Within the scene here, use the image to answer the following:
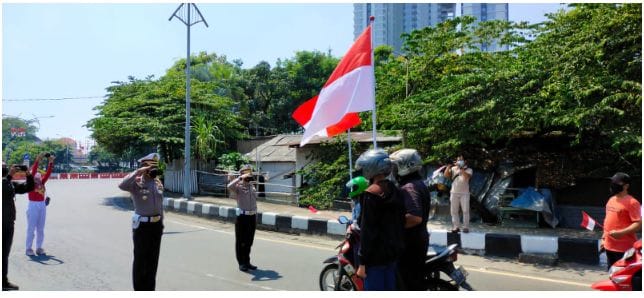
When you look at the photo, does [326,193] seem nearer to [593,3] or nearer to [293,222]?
[293,222]

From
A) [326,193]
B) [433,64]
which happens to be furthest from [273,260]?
[433,64]

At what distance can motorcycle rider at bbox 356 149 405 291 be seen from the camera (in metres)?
3.84

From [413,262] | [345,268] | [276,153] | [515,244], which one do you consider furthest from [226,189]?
[413,262]

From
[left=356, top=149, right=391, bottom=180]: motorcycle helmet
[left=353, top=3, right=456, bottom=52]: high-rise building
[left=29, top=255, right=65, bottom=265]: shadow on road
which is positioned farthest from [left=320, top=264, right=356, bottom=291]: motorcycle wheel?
[left=353, top=3, right=456, bottom=52]: high-rise building

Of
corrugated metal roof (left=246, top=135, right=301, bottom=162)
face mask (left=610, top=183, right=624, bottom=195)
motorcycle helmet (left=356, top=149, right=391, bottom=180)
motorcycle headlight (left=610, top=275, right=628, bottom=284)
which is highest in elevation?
corrugated metal roof (left=246, top=135, right=301, bottom=162)

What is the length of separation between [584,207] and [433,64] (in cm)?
492

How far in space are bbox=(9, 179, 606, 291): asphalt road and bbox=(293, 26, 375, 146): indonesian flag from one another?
2.06 m

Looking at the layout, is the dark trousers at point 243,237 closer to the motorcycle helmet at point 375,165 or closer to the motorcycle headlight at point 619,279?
the motorcycle helmet at point 375,165

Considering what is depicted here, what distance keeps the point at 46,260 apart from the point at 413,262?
6150 mm

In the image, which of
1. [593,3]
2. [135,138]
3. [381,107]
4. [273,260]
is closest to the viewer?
[273,260]

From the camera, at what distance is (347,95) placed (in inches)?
291

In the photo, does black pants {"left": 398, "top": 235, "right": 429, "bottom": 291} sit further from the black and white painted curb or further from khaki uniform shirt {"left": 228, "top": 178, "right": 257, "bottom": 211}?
the black and white painted curb
